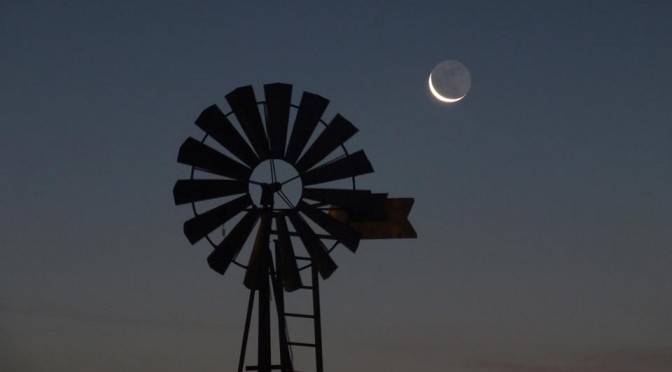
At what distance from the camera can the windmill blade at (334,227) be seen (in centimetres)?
1608

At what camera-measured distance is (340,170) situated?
53.4 feet

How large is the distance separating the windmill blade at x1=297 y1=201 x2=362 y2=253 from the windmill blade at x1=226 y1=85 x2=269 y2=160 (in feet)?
3.47

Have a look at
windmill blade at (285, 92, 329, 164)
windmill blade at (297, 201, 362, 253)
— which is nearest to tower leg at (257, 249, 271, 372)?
windmill blade at (297, 201, 362, 253)

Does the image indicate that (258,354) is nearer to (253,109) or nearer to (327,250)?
(327,250)

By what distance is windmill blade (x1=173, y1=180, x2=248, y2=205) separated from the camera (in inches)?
616

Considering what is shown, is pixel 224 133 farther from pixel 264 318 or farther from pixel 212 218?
pixel 264 318

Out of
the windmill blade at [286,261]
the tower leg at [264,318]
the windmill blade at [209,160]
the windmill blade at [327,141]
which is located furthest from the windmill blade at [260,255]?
the windmill blade at [327,141]

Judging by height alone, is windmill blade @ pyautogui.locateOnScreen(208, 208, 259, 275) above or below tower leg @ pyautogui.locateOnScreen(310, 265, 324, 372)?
above

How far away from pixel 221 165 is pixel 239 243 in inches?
49.0

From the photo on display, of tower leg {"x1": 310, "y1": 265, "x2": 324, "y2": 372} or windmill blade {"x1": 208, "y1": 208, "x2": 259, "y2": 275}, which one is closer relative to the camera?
windmill blade {"x1": 208, "y1": 208, "x2": 259, "y2": 275}

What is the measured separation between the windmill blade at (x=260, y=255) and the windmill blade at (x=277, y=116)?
41.4 inches

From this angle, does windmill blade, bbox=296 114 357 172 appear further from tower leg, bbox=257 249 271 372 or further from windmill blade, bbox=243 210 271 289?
tower leg, bbox=257 249 271 372

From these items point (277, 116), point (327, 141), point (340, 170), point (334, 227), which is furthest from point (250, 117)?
point (334, 227)

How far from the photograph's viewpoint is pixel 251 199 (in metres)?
15.9
